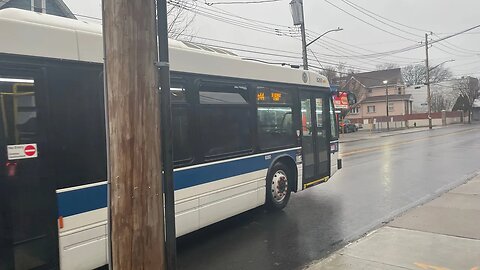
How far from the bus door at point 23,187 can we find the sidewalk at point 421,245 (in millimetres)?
2870

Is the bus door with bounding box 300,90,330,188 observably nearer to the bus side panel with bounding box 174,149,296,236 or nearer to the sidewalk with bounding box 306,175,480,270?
the bus side panel with bounding box 174,149,296,236

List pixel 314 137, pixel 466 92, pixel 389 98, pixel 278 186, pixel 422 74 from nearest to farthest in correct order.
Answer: pixel 278 186 → pixel 314 137 → pixel 389 98 → pixel 466 92 → pixel 422 74

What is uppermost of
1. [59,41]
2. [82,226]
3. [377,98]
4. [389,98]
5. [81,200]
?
[377,98]

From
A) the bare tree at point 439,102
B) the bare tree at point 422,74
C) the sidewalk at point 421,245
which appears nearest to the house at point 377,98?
the bare tree at point 439,102

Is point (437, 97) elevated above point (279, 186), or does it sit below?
above

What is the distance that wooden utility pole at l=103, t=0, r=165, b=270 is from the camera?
2.22 m

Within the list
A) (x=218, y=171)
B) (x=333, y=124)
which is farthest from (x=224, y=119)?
(x=333, y=124)

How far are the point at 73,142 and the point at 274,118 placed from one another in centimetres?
404

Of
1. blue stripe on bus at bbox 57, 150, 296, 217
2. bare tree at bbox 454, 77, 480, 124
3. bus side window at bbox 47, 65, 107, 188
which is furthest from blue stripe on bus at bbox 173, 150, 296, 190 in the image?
bare tree at bbox 454, 77, 480, 124

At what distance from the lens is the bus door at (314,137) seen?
27.8 feet

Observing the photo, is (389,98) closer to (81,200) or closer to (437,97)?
(437,97)

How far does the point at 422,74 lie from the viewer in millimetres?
97750

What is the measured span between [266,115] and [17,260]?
4.55 metres

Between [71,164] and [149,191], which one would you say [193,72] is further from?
[149,191]
